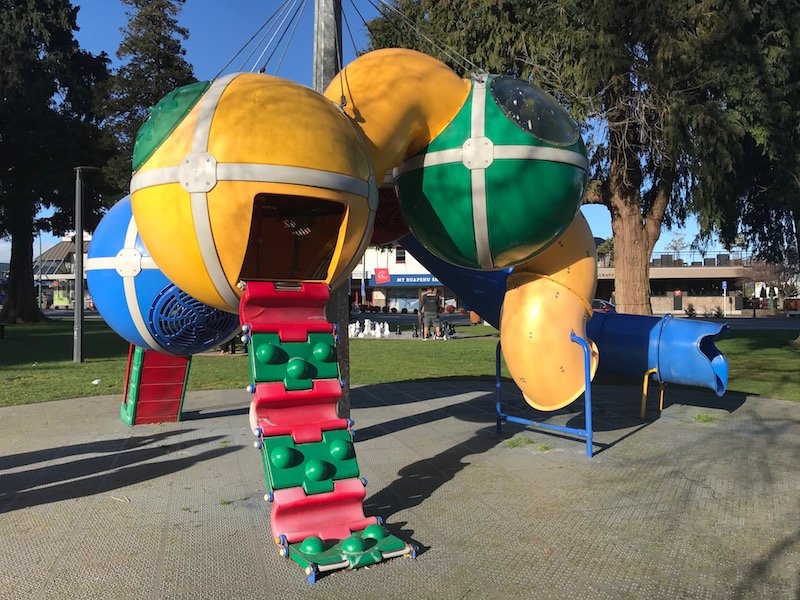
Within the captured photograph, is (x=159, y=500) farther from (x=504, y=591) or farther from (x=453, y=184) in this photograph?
(x=453, y=184)

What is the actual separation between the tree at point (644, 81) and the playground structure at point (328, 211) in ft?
29.2

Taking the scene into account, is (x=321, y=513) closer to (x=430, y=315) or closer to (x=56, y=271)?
(x=430, y=315)

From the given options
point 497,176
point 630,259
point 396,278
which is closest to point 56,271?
point 396,278

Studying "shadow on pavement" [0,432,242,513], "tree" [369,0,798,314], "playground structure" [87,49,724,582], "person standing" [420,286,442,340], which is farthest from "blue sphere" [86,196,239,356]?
"person standing" [420,286,442,340]

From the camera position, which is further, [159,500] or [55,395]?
[55,395]

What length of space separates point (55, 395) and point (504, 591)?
9703 mm

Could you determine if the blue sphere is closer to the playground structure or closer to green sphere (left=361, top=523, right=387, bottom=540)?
the playground structure

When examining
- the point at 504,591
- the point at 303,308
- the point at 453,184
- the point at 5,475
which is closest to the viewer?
the point at 504,591

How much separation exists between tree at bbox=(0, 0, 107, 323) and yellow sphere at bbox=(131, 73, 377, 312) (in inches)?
1133

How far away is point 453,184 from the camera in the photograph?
200 inches

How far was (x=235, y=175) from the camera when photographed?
408cm

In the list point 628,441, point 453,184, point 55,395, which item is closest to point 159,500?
point 453,184

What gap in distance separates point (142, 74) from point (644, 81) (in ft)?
78.4

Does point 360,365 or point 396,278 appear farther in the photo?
point 396,278
